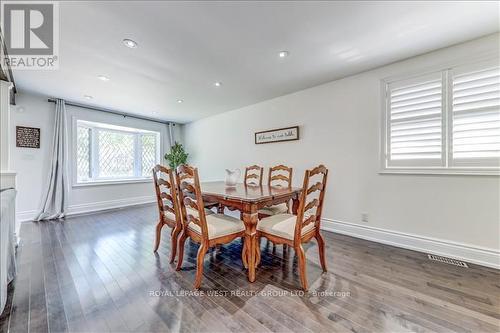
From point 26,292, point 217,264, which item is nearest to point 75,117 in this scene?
point 26,292

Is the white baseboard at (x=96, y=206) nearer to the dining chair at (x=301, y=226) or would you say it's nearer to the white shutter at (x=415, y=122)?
the dining chair at (x=301, y=226)

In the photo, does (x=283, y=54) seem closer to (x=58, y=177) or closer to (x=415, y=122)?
(x=415, y=122)

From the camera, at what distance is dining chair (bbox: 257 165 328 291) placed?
5.31 ft

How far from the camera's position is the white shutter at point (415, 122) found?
229cm

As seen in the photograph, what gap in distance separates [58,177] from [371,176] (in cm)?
538

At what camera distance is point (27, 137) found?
3.59 meters

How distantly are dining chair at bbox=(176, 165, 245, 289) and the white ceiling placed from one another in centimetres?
131

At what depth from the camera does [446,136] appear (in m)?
2.22

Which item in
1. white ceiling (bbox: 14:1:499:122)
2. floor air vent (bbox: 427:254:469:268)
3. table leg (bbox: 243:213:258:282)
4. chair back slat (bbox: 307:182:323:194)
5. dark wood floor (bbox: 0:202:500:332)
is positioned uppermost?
white ceiling (bbox: 14:1:499:122)

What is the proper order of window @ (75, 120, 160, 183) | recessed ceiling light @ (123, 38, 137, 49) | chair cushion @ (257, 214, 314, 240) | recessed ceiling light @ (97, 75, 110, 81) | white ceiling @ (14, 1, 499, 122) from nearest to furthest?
white ceiling @ (14, 1, 499, 122) < chair cushion @ (257, 214, 314, 240) < recessed ceiling light @ (123, 38, 137, 49) < recessed ceiling light @ (97, 75, 110, 81) < window @ (75, 120, 160, 183)

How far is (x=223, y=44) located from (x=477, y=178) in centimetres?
298

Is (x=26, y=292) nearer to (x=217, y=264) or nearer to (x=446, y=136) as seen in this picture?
(x=217, y=264)

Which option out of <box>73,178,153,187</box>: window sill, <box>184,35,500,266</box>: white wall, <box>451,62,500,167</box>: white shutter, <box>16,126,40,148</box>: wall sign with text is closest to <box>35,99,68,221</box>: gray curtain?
<box>16,126,40,148</box>: wall sign with text

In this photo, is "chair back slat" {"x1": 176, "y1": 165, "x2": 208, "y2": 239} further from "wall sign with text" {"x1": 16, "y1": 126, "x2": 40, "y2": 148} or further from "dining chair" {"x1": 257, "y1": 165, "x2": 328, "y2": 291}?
"wall sign with text" {"x1": 16, "y1": 126, "x2": 40, "y2": 148}
